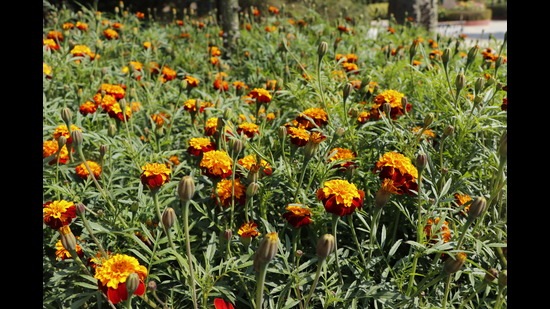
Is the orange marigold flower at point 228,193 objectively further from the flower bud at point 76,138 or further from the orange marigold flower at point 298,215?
the flower bud at point 76,138

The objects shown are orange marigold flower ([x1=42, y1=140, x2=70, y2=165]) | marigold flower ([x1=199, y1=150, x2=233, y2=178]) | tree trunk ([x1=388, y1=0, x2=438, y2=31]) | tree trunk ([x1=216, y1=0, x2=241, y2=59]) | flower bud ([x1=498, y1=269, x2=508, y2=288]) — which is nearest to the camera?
flower bud ([x1=498, y1=269, x2=508, y2=288])

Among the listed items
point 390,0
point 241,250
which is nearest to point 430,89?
point 241,250

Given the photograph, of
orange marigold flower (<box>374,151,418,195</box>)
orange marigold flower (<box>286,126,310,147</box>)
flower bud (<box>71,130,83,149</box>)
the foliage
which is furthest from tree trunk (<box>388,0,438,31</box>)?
flower bud (<box>71,130,83,149</box>)

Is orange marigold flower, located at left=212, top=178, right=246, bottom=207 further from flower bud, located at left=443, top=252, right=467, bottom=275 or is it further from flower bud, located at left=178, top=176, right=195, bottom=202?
flower bud, located at left=443, top=252, right=467, bottom=275

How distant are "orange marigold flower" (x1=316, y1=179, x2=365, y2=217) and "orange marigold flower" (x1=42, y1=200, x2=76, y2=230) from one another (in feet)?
1.96

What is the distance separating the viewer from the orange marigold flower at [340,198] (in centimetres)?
103

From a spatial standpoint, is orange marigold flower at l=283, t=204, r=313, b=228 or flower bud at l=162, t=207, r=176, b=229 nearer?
flower bud at l=162, t=207, r=176, b=229

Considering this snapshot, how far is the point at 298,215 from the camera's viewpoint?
1.16 meters

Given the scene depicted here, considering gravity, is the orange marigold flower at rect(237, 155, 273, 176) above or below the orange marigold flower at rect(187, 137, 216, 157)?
below

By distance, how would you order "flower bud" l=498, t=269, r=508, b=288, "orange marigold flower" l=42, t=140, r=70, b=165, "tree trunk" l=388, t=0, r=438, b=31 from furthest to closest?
"tree trunk" l=388, t=0, r=438, b=31
"orange marigold flower" l=42, t=140, r=70, b=165
"flower bud" l=498, t=269, r=508, b=288

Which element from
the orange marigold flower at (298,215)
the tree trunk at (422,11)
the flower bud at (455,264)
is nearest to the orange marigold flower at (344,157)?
the orange marigold flower at (298,215)

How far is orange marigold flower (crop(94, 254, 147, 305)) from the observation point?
0.93 metres

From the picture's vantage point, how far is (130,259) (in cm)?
100
